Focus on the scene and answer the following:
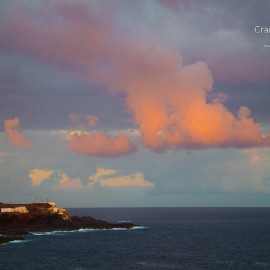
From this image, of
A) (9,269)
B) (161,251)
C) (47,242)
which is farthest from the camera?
(47,242)

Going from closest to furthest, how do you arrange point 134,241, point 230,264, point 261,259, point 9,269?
1. point 9,269
2. point 230,264
3. point 261,259
4. point 134,241

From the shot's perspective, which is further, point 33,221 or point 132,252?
point 33,221

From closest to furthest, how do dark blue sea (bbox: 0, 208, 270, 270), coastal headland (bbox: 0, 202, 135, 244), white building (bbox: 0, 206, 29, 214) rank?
dark blue sea (bbox: 0, 208, 270, 270)
coastal headland (bbox: 0, 202, 135, 244)
white building (bbox: 0, 206, 29, 214)

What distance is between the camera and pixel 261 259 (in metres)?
115

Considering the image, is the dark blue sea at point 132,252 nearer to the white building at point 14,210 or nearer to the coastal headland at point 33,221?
the coastal headland at point 33,221

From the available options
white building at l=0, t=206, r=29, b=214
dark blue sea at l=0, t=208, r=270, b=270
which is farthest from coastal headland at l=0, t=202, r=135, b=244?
dark blue sea at l=0, t=208, r=270, b=270

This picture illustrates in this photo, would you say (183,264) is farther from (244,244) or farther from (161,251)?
(244,244)

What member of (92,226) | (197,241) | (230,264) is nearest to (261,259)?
(230,264)

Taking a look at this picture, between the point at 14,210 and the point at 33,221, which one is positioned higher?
the point at 14,210

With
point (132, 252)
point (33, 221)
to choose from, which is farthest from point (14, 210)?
point (132, 252)

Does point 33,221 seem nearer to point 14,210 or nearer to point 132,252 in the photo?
point 14,210

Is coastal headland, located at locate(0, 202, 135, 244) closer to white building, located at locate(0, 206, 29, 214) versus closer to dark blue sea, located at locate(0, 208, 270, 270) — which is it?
white building, located at locate(0, 206, 29, 214)

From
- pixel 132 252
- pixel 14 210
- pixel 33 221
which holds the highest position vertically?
pixel 14 210

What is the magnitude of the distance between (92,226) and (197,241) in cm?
5480
